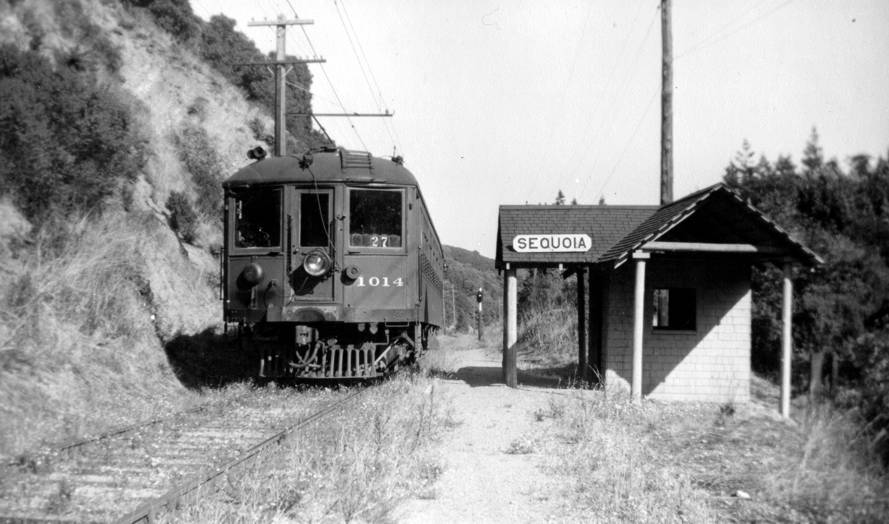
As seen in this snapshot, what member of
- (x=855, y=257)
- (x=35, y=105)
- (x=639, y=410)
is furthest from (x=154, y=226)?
(x=855, y=257)

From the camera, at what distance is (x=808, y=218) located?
Answer: 1102 centimetres

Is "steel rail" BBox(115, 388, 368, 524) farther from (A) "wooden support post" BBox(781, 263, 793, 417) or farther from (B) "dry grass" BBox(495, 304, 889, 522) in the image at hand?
(A) "wooden support post" BBox(781, 263, 793, 417)

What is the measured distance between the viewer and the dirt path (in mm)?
5566

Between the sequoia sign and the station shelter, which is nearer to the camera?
the station shelter

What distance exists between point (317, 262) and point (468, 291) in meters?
92.3

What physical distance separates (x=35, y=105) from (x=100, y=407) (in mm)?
7337

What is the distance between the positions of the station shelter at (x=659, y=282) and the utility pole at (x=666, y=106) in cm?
61

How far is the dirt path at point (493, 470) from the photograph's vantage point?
5566 mm

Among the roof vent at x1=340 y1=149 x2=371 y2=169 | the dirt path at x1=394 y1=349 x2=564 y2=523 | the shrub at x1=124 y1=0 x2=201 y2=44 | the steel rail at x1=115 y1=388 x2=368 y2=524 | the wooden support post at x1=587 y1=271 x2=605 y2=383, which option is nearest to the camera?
the steel rail at x1=115 y1=388 x2=368 y2=524

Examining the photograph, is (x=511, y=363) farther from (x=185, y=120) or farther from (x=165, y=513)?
(x=185, y=120)

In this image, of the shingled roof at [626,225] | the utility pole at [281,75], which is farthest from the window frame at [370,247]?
the utility pole at [281,75]

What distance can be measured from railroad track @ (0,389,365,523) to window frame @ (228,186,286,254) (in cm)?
276

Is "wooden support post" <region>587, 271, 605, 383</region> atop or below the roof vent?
below

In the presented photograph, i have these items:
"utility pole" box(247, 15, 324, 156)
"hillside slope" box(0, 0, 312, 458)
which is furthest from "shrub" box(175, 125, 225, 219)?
"utility pole" box(247, 15, 324, 156)
